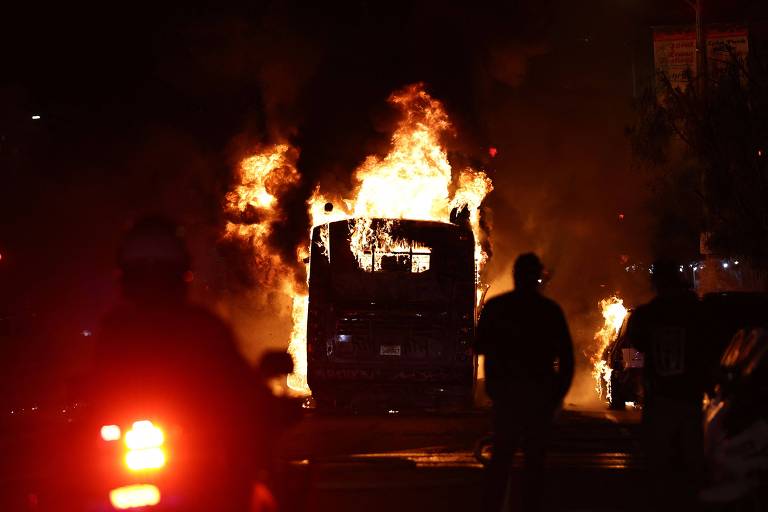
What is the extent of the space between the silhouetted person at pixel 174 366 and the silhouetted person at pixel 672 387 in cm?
333

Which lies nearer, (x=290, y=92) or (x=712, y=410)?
(x=712, y=410)

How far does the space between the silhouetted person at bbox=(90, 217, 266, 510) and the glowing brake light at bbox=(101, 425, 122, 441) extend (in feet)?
0.20

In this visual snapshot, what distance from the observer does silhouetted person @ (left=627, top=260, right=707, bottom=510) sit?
25.2 ft

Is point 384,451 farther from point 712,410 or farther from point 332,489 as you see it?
point 712,410

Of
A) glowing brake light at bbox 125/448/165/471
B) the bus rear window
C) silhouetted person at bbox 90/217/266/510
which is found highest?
the bus rear window

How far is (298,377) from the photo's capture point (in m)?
23.8

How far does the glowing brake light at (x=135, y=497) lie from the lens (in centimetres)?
511

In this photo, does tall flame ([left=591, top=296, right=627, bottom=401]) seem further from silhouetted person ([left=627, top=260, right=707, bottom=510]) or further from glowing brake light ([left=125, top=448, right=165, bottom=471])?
glowing brake light ([left=125, top=448, right=165, bottom=471])

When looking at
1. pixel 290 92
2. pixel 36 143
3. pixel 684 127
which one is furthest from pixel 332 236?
pixel 36 143

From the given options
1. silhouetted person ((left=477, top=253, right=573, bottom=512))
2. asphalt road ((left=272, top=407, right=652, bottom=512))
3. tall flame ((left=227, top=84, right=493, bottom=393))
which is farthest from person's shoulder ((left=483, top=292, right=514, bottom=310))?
tall flame ((left=227, top=84, right=493, bottom=393))

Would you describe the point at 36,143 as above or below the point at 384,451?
above

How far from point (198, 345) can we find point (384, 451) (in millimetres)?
7844

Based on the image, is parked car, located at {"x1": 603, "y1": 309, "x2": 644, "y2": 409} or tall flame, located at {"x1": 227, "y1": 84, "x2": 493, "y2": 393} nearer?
parked car, located at {"x1": 603, "y1": 309, "x2": 644, "y2": 409}

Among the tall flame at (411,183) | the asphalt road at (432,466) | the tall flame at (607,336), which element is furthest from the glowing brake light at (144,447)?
the tall flame at (411,183)
